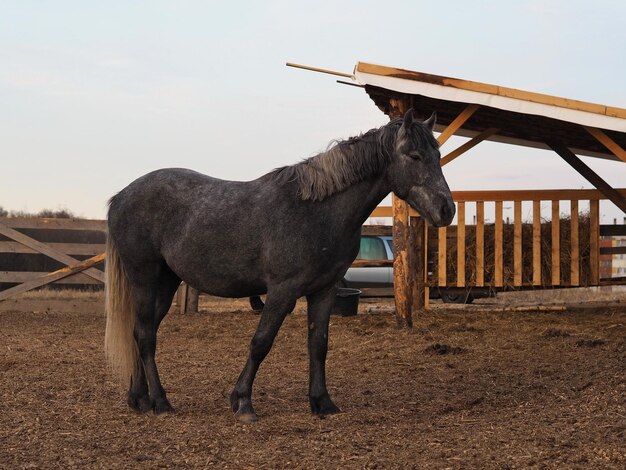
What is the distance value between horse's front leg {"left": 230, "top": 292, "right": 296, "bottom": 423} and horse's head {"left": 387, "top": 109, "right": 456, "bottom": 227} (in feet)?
3.45

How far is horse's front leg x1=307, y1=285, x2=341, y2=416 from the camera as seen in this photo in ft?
17.5

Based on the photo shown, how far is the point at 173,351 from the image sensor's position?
29.4 ft

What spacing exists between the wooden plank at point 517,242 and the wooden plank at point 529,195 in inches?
6.1

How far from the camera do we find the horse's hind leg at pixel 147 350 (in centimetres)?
559

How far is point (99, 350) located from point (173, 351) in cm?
88

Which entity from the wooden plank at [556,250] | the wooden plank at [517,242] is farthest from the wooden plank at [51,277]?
the wooden plank at [556,250]

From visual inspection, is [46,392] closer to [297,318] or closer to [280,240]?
[280,240]

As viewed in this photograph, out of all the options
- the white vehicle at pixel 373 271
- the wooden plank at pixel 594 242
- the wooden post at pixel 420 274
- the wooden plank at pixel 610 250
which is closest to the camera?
the wooden post at pixel 420 274

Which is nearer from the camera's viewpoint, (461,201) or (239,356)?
(239,356)

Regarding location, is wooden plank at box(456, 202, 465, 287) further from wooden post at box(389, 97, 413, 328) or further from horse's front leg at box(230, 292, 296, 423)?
horse's front leg at box(230, 292, 296, 423)

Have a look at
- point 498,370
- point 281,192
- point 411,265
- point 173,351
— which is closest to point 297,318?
point 411,265

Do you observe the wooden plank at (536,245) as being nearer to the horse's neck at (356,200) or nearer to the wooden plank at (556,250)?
the wooden plank at (556,250)

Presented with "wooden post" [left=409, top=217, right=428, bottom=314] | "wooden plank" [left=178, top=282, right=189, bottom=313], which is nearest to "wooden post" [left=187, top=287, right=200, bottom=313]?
"wooden plank" [left=178, top=282, right=189, bottom=313]

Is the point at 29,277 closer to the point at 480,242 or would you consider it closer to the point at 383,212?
the point at 383,212
